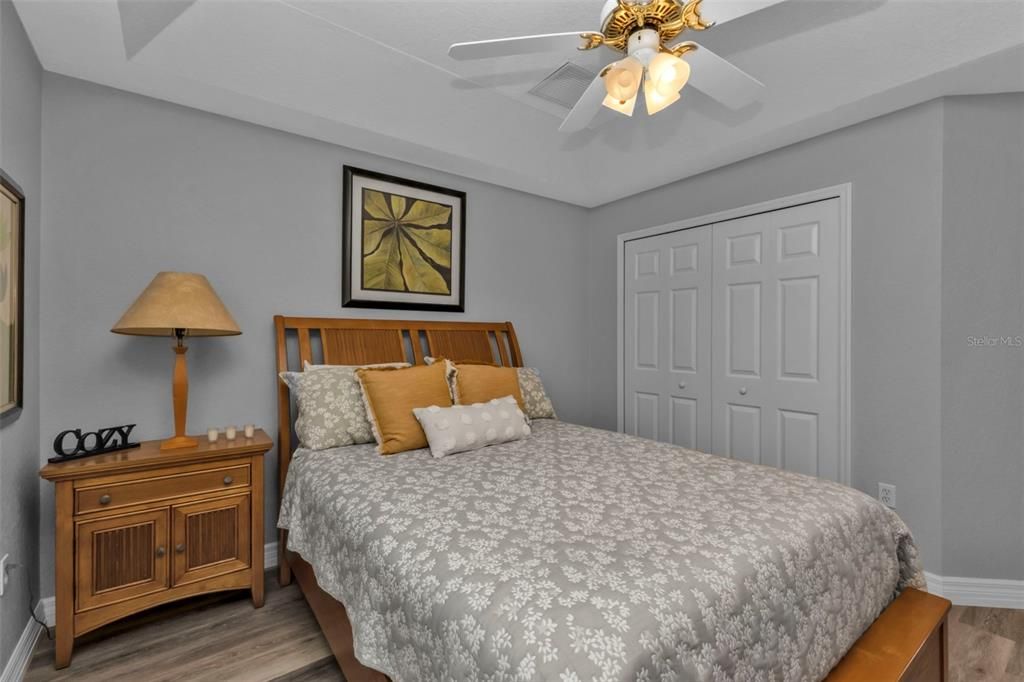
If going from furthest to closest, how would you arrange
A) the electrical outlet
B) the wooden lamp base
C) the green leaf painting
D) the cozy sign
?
1. the green leaf painting
2. the electrical outlet
3. the wooden lamp base
4. the cozy sign

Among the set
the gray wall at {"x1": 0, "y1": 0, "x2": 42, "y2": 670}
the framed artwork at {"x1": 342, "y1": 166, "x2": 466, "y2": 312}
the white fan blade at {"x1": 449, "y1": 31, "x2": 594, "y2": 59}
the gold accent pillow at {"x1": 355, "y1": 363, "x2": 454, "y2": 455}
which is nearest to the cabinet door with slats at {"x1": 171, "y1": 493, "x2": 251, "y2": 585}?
the gray wall at {"x1": 0, "y1": 0, "x2": 42, "y2": 670}

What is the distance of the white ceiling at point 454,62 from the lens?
195 cm

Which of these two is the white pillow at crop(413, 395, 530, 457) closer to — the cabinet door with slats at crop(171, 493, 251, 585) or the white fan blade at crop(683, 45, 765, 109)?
the cabinet door with slats at crop(171, 493, 251, 585)

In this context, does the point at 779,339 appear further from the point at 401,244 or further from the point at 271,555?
the point at 271,555

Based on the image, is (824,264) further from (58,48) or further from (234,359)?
(58,48)

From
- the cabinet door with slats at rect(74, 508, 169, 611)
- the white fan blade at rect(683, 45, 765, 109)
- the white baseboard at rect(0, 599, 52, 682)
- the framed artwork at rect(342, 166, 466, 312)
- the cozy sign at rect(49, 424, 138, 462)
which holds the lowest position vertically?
the white baseboard at rect(0, 599, 52, 682)

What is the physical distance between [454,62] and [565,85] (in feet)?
2.32

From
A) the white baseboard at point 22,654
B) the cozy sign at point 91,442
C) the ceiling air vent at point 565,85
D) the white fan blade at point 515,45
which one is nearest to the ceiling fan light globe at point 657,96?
the white fan blade at point 515,45

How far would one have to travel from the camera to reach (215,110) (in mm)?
2377

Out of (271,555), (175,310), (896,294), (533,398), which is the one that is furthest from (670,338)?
(175,310)

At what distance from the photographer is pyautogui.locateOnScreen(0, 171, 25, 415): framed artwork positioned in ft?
5.13

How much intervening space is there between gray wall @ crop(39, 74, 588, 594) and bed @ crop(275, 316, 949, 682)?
0.80 metres

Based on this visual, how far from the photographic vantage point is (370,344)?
281 centimetres

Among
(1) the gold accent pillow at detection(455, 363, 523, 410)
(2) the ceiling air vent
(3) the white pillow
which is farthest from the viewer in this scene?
(2) the ceiling air vent
